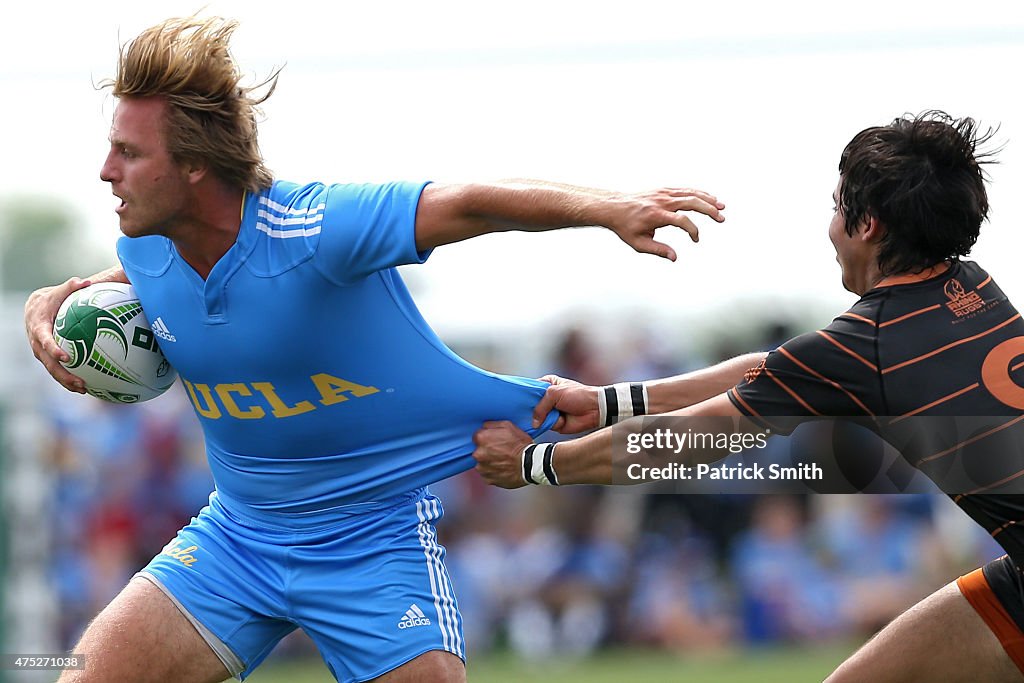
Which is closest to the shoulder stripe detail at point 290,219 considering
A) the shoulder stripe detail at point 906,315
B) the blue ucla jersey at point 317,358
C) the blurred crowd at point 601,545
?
the blue ucla jersey at point 317,358

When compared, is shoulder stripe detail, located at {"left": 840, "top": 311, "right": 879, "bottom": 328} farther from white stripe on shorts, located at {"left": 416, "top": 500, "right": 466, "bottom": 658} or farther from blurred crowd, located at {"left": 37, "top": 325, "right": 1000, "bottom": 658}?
blurred crowd, located at {"left": 37, "top": 325, "right": 1000, "bottom": 658}

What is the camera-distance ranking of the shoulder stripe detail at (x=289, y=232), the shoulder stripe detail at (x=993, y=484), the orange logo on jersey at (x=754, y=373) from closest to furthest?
the shoulder stripe detail at (x=993, y=484) < the orange logo on jersey at (x=754, y=373) < the shoulder stripe detail at (x=289, y=232)

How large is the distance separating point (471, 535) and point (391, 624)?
6.72 m

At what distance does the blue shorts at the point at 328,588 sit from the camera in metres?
4.75

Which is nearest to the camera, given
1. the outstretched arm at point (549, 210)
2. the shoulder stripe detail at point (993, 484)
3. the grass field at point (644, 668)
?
the outstretched arm at point (549, 210)

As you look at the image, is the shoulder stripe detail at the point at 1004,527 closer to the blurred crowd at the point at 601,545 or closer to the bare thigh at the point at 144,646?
the bare thigh at the point at 144,646

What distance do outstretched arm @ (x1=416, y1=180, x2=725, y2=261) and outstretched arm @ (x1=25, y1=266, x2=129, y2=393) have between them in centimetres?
141

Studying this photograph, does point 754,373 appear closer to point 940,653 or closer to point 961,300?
point 961,300

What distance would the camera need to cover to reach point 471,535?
11.4 m

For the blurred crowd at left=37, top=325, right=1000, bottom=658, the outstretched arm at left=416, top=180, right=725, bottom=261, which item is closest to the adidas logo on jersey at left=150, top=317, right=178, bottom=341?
the outstretched arm at left=416, top=180, right=725, bottom=261

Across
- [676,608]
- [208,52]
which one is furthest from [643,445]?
[676,608]

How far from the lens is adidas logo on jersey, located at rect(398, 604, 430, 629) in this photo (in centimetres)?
473

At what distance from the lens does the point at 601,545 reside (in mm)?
11180

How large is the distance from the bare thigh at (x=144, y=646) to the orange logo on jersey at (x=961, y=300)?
2.74 m
